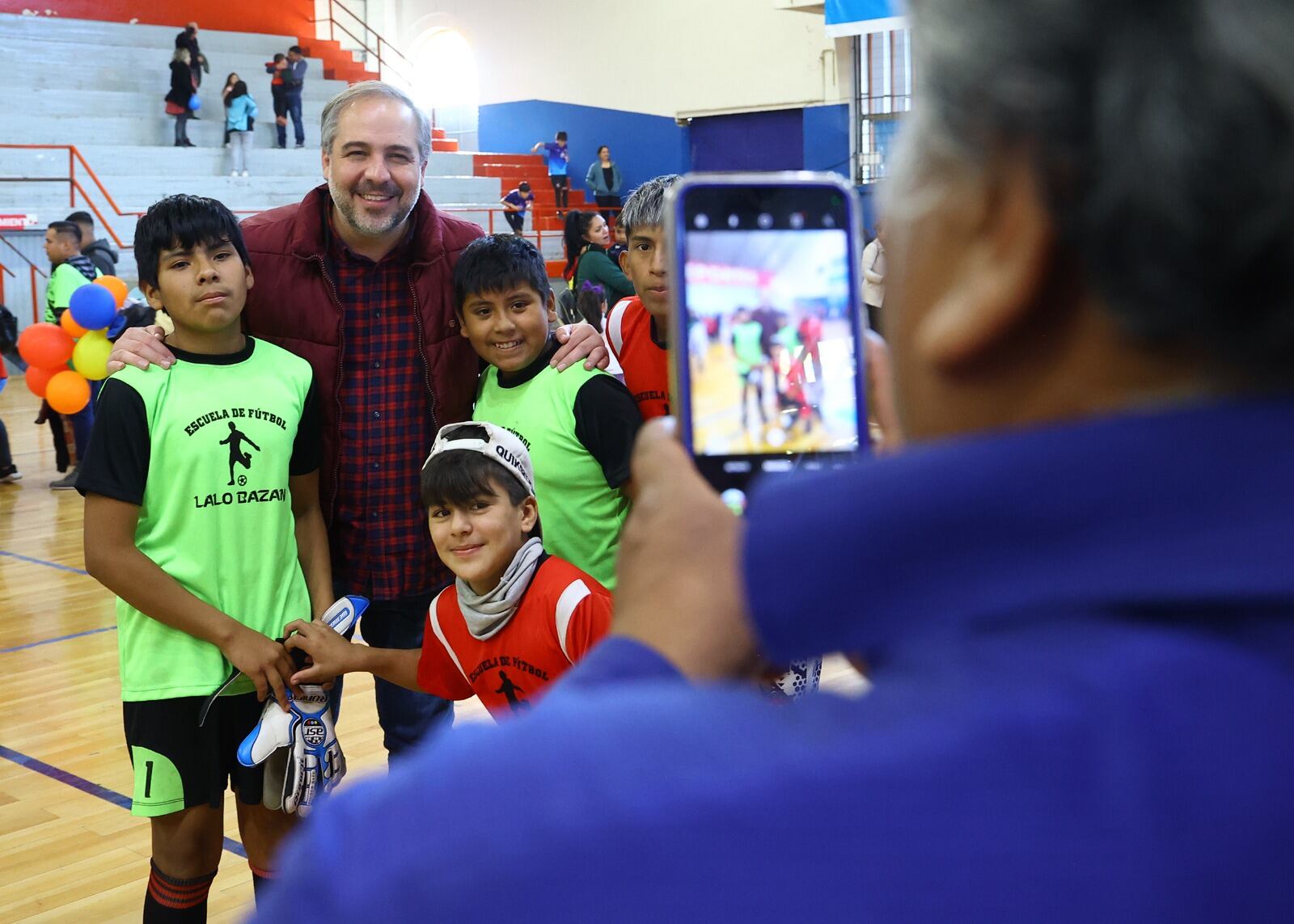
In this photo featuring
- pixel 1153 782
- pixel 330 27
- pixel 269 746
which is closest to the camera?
pixel 1153 782

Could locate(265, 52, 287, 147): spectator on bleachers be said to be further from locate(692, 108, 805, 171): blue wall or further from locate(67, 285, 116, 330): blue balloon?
locate(67, 285, 116, 330): blue balloon

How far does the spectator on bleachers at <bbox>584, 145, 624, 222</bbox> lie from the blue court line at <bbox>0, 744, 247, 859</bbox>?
14221 mm

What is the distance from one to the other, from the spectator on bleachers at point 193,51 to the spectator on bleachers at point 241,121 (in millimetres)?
436

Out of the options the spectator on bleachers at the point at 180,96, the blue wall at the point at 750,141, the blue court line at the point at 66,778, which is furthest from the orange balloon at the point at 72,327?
the blue wall at the point at 750,141

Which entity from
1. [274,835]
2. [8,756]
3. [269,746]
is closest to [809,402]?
[269,746]

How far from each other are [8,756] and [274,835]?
6.04ft

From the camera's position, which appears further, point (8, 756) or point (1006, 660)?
point (8, 756)

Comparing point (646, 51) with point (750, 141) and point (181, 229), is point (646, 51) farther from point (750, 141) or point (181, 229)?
point (181, 229)

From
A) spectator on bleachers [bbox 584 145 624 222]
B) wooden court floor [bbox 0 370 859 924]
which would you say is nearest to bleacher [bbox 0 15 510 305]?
spectator on bleachers [bbox 584 145 624 222]

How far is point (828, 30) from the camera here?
10242mm

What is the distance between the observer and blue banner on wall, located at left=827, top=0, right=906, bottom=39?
10.0m

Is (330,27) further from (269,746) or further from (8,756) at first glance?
(269,746)

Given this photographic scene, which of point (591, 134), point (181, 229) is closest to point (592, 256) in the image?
point (181, 229)

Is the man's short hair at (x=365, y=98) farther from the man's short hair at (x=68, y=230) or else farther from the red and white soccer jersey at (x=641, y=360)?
the man's short hair at (x=68, y=230)
